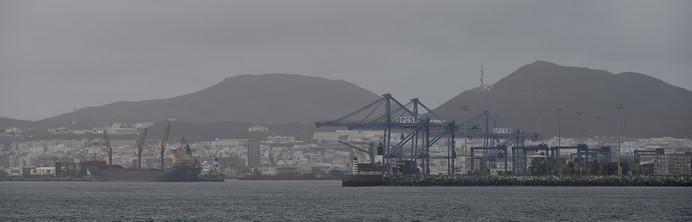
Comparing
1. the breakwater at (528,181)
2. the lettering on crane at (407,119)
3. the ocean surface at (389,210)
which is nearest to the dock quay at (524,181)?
the breakwater at (528,181)

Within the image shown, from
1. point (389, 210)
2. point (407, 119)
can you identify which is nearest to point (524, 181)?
point (407, 119)

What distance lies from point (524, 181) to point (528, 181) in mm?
444

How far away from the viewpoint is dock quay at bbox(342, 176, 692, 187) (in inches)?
5571

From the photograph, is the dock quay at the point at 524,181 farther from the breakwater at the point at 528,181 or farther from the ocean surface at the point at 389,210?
the ocean surface at the point at 389,210

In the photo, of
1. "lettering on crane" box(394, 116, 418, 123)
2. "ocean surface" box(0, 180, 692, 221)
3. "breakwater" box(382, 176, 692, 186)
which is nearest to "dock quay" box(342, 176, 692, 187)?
"breakwater" box(382, 176, 692, 186)

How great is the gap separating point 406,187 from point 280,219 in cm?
7165

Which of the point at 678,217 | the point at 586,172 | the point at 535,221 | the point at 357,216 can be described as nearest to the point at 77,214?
the point at 357,216

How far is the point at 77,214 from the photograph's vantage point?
78875mm

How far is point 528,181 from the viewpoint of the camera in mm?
145500

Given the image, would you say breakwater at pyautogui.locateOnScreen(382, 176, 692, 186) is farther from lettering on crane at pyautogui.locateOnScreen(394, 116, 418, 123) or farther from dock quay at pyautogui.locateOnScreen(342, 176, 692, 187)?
lettering on crane at pyautogui.locateOnScreen(394, 116, 418, 123)

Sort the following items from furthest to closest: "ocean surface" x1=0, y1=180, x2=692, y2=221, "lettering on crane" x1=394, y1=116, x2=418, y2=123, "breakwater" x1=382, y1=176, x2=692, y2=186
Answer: "lettering on crane" x1=394, y1=116, x2=418, y2=123
"breakwater" x1=382, y1=176, x2=692, y2=186
"ocean surface" x1=0, y1=180, x2=692, y2=221

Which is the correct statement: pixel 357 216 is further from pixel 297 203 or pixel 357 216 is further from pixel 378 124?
pixel 378 124

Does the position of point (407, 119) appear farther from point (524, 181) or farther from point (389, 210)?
point (389, 210)

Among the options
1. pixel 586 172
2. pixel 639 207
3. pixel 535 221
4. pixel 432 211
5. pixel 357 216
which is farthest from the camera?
pixel 586 172
